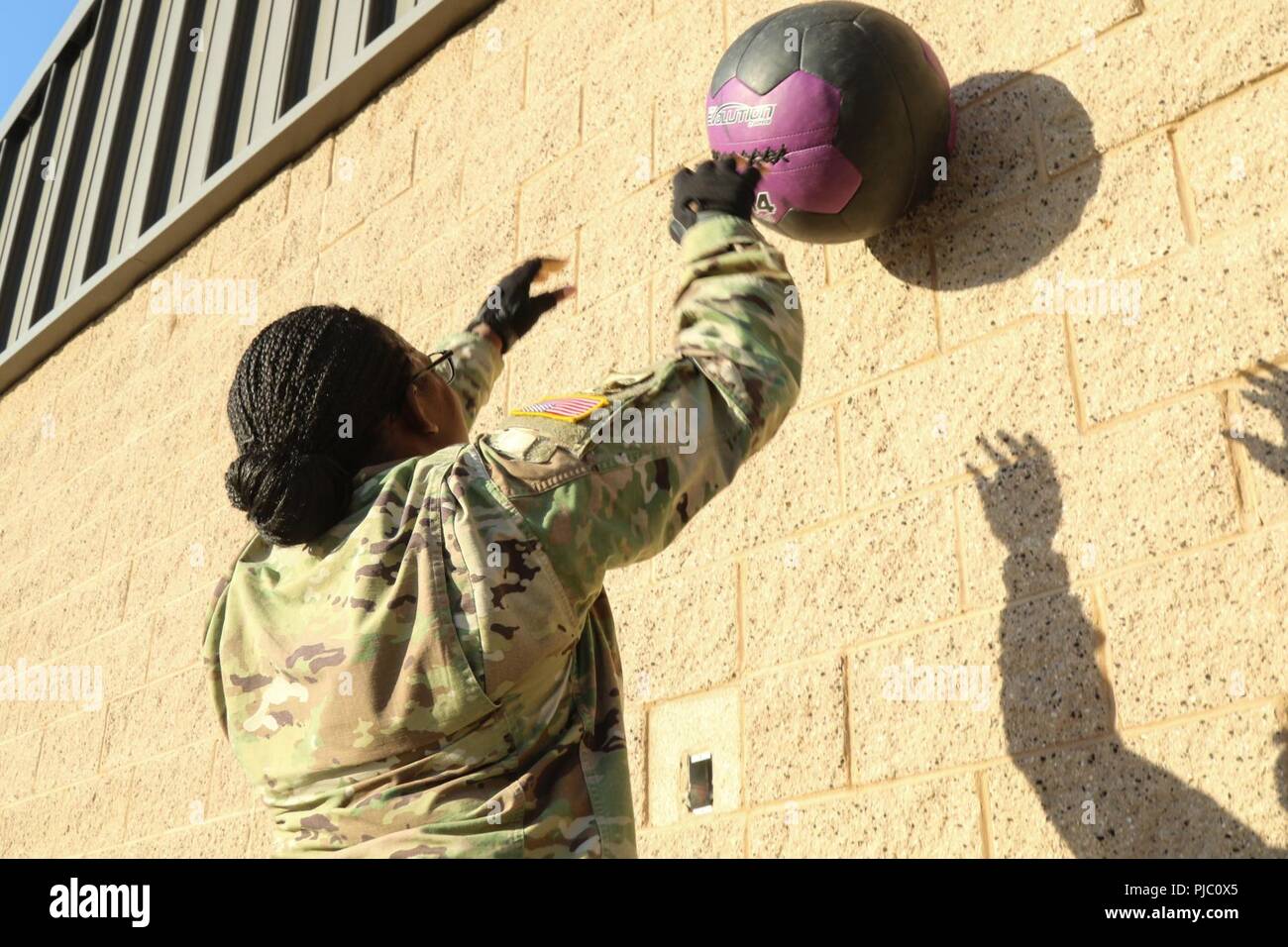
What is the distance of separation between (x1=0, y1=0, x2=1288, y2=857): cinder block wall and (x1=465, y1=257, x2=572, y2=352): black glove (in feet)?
1.89

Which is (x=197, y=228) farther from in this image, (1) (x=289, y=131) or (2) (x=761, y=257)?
(2) (x=761, y=257)

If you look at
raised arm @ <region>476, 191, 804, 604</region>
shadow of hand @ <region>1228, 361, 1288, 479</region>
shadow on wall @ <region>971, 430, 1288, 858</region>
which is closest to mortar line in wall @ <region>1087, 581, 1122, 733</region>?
shadow on wall @ <region>971, 430, 1288, 858</region>

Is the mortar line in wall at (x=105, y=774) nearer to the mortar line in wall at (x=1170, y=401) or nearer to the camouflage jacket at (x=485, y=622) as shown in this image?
the camouflage jacket at (x=485, y=622)

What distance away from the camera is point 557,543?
2111 millimetres

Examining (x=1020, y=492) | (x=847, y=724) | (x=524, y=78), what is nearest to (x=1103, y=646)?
(x=1020, y=492)

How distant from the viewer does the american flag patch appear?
85.5 inches

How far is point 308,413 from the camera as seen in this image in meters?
2.28

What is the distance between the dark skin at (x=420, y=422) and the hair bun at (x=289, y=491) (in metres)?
0.15

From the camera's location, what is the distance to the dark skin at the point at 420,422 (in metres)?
2.41

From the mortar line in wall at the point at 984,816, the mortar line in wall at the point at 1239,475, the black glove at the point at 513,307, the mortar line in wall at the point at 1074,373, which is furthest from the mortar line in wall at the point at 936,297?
the mortar line in wall at the point at 984,816

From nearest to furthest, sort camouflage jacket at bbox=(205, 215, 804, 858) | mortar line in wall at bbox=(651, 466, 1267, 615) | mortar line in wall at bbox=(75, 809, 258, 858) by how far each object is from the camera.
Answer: camouflage jacket at bbox=(205, 215, 804, 858) < mortar line in wall at bbox=(651, 466, 1267, 615) < mortar line in wall at bbox=(75, 809, 258, 858)

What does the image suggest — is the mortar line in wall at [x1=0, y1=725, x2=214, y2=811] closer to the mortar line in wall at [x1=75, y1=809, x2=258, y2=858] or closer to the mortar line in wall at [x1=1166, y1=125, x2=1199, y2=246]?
the mortar line in wall at [x1=75, y1=809, x2=258, y2=858]
